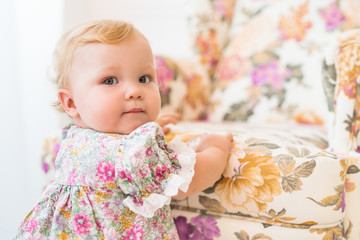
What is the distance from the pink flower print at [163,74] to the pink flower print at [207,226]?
20.7 inches

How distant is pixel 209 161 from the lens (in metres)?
0.76

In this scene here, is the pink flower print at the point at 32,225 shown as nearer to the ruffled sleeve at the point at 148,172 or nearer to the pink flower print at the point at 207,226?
the ruffled sleeve at the point at 148,172

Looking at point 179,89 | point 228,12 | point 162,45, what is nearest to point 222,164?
point 179,89

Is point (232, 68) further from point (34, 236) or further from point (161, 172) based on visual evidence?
point (34, 236)

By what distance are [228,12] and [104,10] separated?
847mm

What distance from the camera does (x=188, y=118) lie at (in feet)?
4.69

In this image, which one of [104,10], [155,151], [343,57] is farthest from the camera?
[104,10]

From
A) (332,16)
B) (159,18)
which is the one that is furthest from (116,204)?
(159,18)

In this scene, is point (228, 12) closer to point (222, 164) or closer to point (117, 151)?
point (222, 164)

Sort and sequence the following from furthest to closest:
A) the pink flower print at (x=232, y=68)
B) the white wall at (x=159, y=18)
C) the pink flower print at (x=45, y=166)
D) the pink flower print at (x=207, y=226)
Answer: the white wall at (x=159, y=18), the pink flower print at (x=232, y=68), the pink flower print at (x=45, y=166), the pink flower print at (x=207, y=226)

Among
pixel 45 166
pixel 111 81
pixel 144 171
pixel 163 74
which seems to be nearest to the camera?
pixel 144 171

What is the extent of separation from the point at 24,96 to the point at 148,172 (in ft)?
3.31

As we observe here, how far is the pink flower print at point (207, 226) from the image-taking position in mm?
859

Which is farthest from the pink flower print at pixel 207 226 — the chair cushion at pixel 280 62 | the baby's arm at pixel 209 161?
the chair cushion at pixel 280 62
